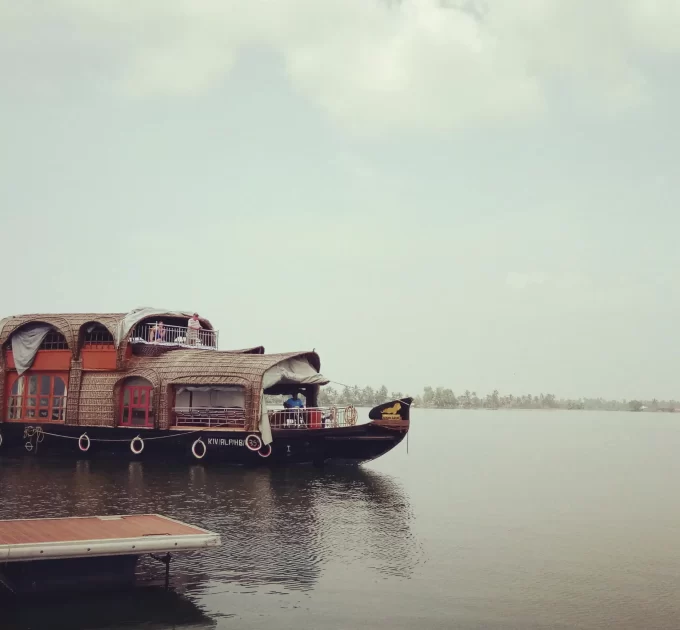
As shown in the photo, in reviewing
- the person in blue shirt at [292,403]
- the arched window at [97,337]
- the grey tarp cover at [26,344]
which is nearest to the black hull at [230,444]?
the person in blue shirt at [292,403]

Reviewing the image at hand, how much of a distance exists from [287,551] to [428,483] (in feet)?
40.0

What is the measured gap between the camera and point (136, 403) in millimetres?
25938

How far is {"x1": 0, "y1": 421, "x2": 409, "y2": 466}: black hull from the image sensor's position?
22922mm

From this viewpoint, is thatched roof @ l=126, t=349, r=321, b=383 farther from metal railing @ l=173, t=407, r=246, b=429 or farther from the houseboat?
metal railing @ l=173, t=407, r=246, b=429

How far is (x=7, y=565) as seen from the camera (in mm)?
9570

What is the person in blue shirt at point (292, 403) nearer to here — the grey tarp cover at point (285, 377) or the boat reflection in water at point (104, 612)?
the grey tarp cover at point (285, 377)

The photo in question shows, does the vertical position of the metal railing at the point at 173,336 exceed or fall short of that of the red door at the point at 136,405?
it exceeds it

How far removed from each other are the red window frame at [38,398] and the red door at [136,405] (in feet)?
9.27

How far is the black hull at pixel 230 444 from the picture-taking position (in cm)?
2292

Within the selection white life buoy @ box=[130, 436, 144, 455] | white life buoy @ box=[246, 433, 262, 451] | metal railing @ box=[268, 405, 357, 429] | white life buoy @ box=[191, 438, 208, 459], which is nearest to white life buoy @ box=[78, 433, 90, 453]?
white life buoy @ box=[130, 436, 144, 455]

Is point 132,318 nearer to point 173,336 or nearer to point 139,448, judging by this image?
point 173,336

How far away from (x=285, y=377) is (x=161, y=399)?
171 inches

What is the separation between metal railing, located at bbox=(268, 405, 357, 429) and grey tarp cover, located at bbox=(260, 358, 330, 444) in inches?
35.2

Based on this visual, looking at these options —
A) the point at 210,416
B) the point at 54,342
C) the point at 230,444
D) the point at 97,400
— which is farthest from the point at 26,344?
the point at 230,444
